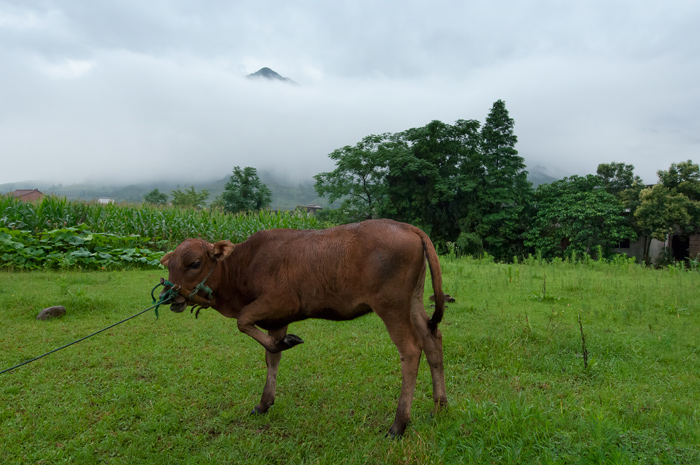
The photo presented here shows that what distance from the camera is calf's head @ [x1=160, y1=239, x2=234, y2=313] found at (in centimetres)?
363

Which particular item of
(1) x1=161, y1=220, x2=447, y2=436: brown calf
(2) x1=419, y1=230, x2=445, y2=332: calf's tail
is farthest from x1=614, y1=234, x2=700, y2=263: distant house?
(1) x1=161, y1=220, x2=447, y2=436: brown calf

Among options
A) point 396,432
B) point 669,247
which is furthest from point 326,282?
point 669,247

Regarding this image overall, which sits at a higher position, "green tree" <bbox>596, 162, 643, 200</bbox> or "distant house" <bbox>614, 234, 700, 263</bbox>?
"green tree" <bbox>596, 162, 643, 200</bbox>

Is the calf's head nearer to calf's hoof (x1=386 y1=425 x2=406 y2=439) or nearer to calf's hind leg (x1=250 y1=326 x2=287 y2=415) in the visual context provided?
calf's hind leg (x1=250 y1=326 x2=287 y2=415)

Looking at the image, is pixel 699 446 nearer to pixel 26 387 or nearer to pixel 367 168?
pixel 26 387

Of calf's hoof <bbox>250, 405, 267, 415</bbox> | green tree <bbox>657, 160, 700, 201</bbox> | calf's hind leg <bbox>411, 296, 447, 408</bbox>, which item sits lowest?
calf's hoof <bbox>250, 405, 267, 415</bbox>

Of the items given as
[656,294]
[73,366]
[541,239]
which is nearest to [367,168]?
[541,239]

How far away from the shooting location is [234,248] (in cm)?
397

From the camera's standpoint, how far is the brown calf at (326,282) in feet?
11.0

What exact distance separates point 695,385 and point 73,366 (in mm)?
6740

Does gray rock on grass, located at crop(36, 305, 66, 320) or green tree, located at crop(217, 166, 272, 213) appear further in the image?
green tree, located at crop(217, 166, 272, 213)

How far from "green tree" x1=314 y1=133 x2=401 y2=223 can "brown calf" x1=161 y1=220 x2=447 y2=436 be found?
29.0 m

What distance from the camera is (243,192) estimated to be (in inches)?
2244

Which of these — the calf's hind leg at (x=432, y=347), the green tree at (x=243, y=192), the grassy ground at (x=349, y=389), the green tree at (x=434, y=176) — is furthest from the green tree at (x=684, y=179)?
the green tree at (x=243, y=192)
